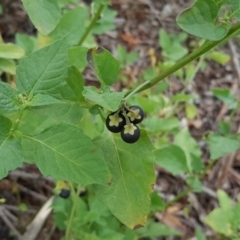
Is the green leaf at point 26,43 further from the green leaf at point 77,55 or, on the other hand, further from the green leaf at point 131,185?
the green leaf at point 131,185

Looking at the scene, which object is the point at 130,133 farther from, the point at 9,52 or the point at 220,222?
the point at 220,222

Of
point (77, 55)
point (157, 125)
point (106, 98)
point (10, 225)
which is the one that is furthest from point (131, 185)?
point (10, 225)

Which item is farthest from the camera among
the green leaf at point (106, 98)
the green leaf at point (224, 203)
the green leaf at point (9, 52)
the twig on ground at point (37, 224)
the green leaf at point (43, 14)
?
the green leaf at point (224, 203)

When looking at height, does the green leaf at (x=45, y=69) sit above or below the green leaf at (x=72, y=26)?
above

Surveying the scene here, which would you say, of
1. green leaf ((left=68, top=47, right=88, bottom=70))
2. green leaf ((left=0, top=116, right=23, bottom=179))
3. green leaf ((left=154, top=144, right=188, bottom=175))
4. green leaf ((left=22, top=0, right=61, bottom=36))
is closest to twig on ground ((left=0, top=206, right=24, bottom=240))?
green leaf ((left=154, top=144, right=188, bottom=175))

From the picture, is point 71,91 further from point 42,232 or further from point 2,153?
point 42,232

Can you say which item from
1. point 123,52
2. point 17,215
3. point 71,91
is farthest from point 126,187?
point 123,52

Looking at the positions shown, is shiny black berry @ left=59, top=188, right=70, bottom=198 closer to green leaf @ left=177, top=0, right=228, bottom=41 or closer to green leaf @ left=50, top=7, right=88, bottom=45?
green leaf @ left=50, top=7, right=88, bottom=45

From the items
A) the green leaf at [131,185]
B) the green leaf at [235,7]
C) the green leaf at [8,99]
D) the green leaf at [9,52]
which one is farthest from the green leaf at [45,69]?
the green leaf at [9,52]
